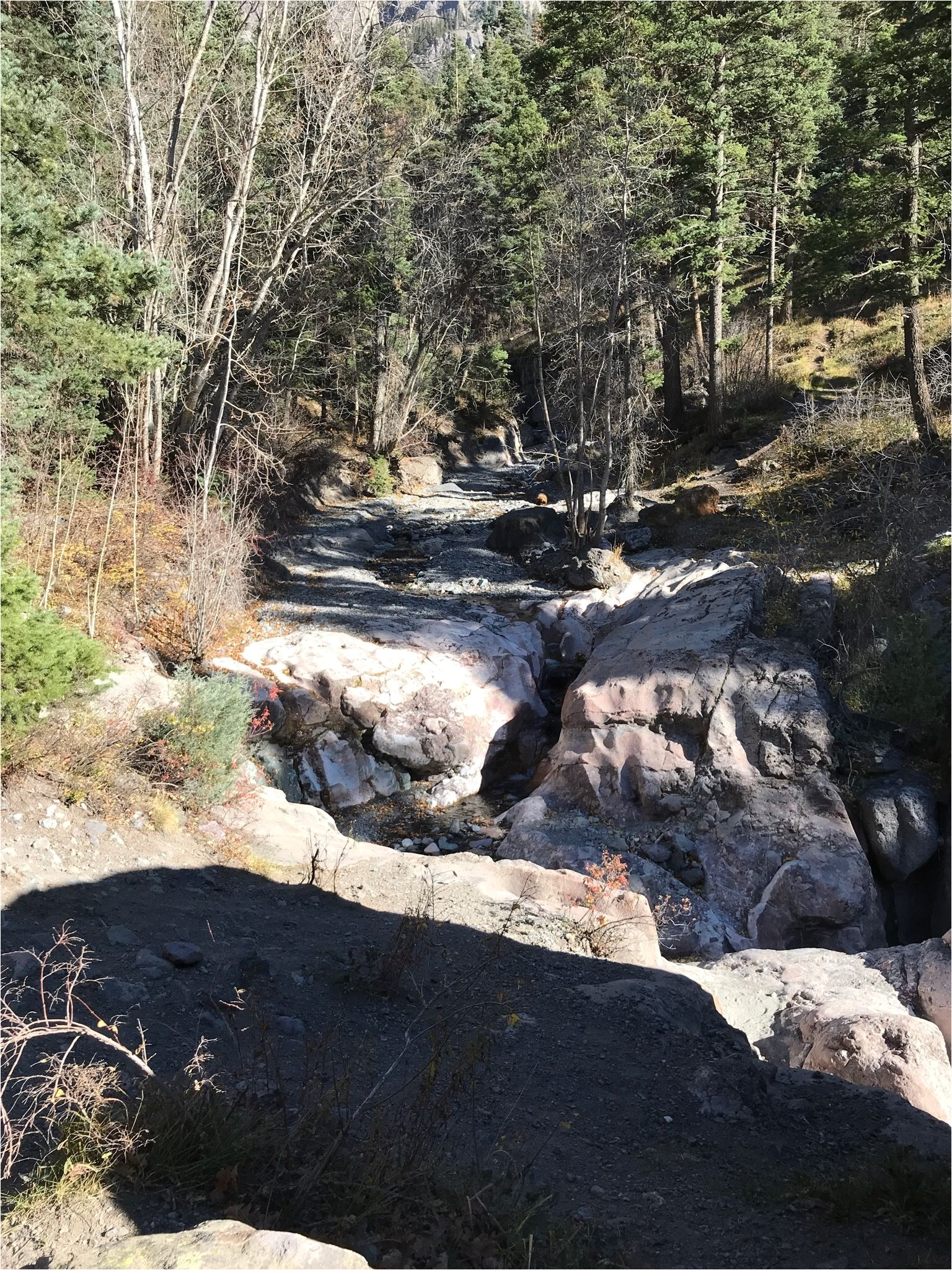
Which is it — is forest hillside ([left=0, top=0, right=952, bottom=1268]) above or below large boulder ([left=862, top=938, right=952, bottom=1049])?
above

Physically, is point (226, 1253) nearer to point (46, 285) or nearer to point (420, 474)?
point (46, 285)

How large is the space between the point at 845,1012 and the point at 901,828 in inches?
131

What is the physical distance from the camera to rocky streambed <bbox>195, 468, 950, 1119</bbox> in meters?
6.44

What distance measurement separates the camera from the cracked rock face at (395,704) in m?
10.8

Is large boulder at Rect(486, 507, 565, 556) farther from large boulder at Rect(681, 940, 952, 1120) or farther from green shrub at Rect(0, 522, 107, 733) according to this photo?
green shrub at Rect(0, 522, 107, 733)

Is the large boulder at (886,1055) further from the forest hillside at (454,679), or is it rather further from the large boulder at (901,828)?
the large boulder at (901,828)

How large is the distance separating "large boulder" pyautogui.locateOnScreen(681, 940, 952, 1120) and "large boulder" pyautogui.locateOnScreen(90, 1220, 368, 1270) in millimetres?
3771

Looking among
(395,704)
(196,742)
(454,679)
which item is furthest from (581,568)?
(196,742)

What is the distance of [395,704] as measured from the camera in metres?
11.3

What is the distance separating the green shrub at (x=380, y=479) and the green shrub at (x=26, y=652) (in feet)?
54.1

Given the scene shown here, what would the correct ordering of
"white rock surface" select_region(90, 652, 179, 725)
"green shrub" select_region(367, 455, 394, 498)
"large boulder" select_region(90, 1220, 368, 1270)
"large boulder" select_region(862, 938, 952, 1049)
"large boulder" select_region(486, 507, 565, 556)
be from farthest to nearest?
"green shrub" select_region(367, 455, 394, 498), "large boulder" select_region(486, 507, 565, 556), "white rock surface" select_region(90, 652, 179, 725), "large boulder" select_region(862, 938, 952, 1049), "large boulder" select_region(90, 1220, 368, 1270)

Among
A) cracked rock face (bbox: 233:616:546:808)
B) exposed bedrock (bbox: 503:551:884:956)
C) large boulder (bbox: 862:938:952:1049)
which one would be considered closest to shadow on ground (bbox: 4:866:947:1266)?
large boulder (bbox: 862:938:952:1049)

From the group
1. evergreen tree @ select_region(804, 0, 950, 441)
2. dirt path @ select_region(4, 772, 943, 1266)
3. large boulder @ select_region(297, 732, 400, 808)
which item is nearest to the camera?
dirt path @ select_region(4, 772, 943, 1266)

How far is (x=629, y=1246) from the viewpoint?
3346 millimetres
